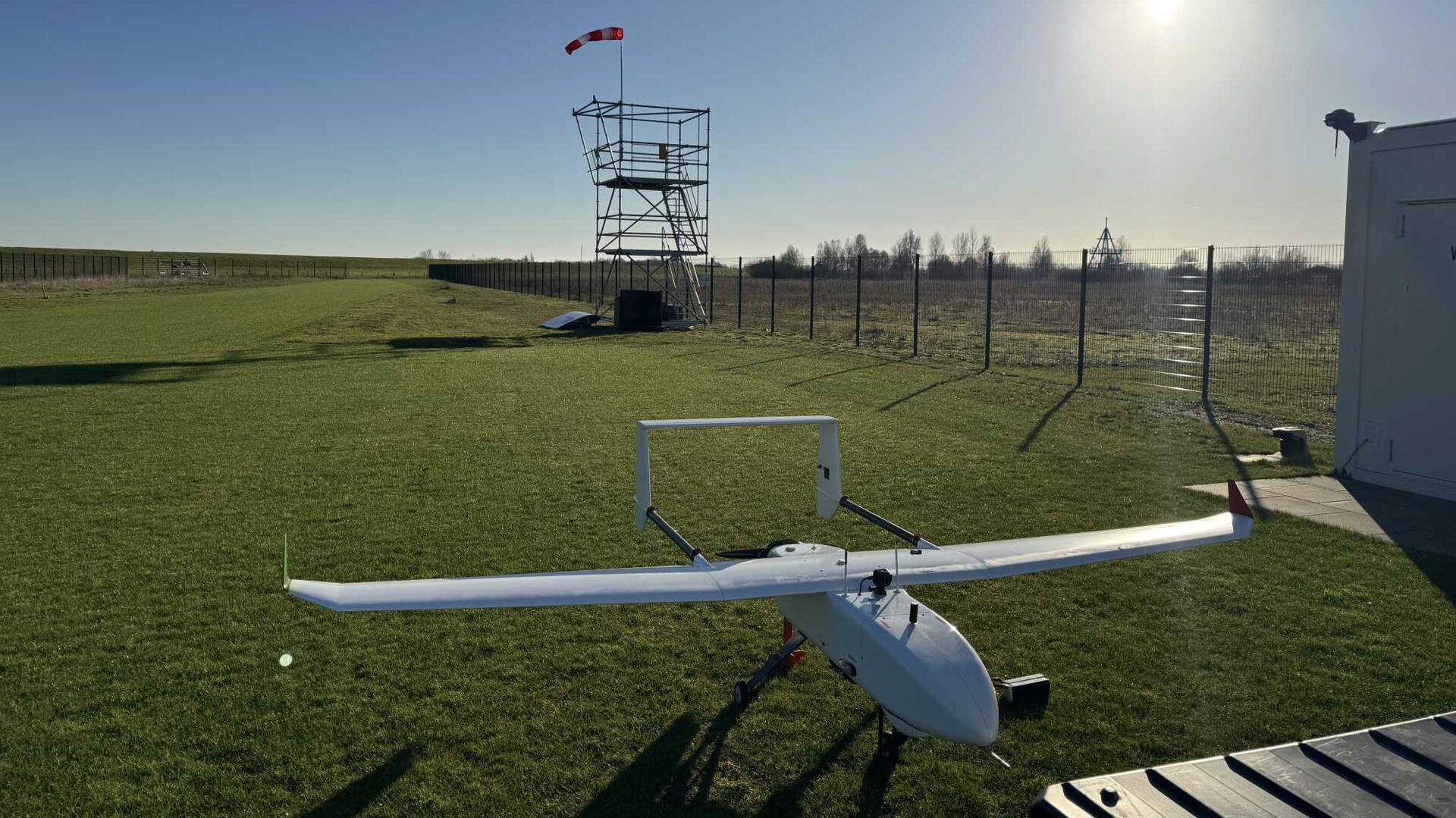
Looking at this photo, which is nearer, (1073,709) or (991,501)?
(1073,709)

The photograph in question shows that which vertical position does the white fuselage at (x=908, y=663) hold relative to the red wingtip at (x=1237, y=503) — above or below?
below

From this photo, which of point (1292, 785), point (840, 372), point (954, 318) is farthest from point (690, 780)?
point (954, 318)

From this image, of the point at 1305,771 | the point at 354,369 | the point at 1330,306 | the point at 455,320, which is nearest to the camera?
the point at 1305,771

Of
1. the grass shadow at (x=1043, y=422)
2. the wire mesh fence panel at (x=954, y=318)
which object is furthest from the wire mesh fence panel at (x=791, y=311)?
the grass shadow at (x=1043, y=422)

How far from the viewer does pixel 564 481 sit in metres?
10.7

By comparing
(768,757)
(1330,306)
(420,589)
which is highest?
(1330,306)

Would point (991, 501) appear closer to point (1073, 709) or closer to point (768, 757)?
point (1073, 709)

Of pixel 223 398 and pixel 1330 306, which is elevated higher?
pixel 1330 306

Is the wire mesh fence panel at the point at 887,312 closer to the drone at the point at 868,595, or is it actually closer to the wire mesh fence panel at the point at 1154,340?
the wire mesh fence panel at the point at 1154,340

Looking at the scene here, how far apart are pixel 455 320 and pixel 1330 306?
3744 cm

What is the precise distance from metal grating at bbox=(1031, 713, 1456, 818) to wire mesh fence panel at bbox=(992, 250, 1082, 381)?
15.5m

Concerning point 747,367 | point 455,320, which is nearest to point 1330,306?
point 747,367

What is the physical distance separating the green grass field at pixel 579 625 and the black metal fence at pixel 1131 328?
3.41 meters

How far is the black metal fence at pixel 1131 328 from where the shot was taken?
57.0 ft
